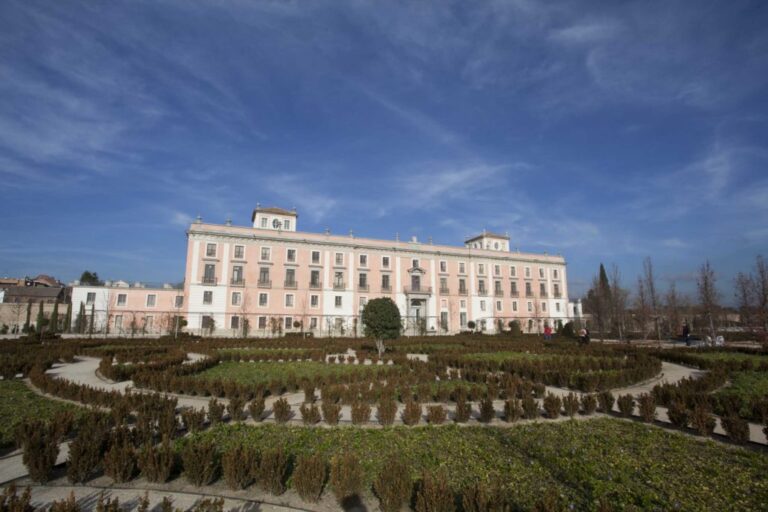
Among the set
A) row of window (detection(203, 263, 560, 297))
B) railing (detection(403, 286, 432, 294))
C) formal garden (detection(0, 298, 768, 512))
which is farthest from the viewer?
railing (detection(403, 286, 432, 294))

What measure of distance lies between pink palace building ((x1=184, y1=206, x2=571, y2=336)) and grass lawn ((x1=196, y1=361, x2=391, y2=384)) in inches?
800

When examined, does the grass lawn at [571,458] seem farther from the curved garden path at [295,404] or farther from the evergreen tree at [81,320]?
the evergreen tree at [81,320]

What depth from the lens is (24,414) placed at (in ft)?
28.1

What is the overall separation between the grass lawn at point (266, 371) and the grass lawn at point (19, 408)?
12.7 feet

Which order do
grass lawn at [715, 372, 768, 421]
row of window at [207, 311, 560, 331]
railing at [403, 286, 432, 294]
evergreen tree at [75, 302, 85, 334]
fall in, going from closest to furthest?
1. grass lawn at [715, 372, 768, 421]
2. evergreen tree at [75, 302, 85, 334]
3. row of window at [207, 311, 560, 331]
4. railing at [403, 286, 432, 294]

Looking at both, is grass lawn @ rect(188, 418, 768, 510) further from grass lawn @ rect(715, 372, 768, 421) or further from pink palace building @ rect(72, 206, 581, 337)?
pink palace building @ rect(72, 206, 581, 337)

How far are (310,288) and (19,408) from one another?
3359cm

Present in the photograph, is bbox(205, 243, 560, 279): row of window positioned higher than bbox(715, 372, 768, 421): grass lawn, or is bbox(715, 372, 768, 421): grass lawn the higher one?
bbox(205, 243, 560, 279): row of window

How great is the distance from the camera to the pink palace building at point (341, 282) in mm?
38875

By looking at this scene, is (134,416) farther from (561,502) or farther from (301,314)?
(301,314)

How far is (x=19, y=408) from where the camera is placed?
9.07 meters

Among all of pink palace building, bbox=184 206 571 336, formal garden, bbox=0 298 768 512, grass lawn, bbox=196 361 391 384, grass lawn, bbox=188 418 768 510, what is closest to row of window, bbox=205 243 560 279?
pink palace building, bbox=184 206 571 336

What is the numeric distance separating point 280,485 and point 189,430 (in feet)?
11.0

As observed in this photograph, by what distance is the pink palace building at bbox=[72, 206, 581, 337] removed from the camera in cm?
3853
